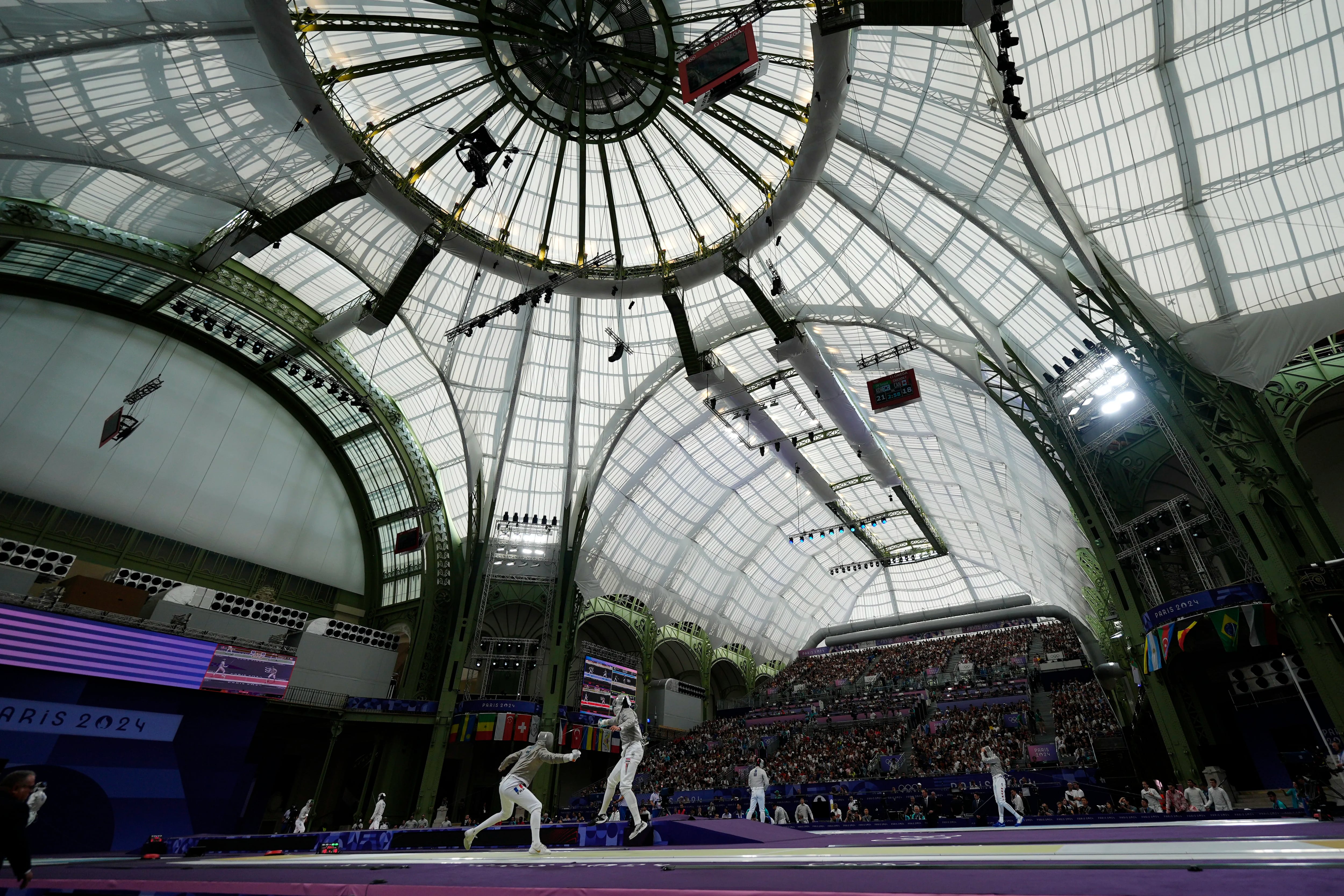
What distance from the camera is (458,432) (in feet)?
131

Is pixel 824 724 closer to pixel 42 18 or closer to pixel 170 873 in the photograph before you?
pixel 170 873

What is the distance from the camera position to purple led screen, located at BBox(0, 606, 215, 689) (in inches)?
821

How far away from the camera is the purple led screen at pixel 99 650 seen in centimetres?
2084

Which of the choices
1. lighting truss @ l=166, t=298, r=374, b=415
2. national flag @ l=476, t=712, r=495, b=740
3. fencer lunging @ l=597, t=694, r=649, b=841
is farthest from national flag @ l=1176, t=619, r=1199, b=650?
lighting truss @ l=166, t=298, r=374, b=415

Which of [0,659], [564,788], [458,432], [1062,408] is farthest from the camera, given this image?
[564,788]

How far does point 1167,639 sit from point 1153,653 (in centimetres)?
116

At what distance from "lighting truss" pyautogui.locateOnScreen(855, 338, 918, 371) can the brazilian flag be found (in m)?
15.7

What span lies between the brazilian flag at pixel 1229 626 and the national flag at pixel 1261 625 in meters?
0.20

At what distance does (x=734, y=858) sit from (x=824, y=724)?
140ft

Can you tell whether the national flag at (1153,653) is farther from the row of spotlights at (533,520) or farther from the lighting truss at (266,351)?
the lighting truss at (266,351)

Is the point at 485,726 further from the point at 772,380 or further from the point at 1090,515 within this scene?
the point at 1090,515

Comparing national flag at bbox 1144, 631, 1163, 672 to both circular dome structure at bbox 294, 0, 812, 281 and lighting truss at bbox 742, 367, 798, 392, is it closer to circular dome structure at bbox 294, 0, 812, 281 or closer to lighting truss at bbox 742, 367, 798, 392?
circular dome structure at bbox 294, 0, 812, 281

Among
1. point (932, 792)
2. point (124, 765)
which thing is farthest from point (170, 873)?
point (932, 792)

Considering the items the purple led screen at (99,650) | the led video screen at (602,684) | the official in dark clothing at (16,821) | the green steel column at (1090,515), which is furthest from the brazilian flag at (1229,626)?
the purple led screen at (99,650)
